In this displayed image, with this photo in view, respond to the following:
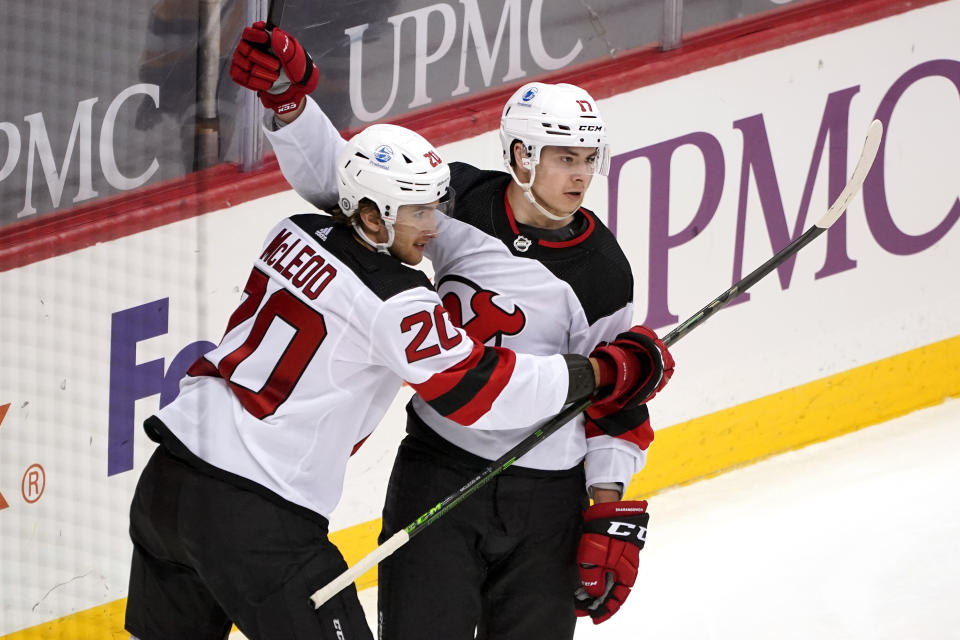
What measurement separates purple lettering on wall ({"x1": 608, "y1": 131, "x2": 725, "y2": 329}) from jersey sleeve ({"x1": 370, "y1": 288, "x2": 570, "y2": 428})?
5.09 ft

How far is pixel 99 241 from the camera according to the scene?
10.7ft

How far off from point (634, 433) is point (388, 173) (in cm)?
66

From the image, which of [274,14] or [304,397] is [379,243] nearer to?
[304,397]

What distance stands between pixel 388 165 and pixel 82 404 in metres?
1.15

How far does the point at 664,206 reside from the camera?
406 centimetres

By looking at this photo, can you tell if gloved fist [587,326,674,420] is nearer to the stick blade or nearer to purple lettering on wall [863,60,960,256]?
the stick blade

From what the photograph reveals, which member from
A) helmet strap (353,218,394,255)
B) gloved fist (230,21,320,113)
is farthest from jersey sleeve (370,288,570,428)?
gloved fist (230,21,320,113)

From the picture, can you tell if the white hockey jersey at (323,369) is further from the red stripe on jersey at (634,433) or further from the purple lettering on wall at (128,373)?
the purple lettering on wall at (128,373)

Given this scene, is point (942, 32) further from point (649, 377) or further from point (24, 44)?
point (24, 44)

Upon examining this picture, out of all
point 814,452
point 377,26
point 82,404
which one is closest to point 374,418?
point 82,404

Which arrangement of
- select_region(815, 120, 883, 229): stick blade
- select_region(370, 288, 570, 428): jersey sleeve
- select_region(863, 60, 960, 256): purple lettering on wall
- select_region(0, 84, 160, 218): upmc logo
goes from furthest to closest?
select_region(863, 60, 960, 256): purple lettering on wall → select_region(0, 84, 160, 218): upmc logo → select_region(815, 120, 883, 229): stick blade → select_region(370, 288, 570, 428): jersey sleeve

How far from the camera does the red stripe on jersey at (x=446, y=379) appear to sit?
2.40 metres

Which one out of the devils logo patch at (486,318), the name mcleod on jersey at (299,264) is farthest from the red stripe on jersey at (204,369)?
the devils logo patch at (486,318)

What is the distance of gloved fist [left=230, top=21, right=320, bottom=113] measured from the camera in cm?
258
